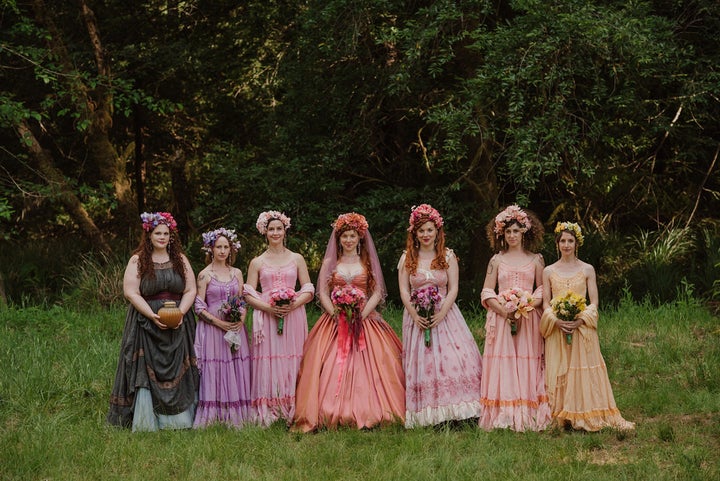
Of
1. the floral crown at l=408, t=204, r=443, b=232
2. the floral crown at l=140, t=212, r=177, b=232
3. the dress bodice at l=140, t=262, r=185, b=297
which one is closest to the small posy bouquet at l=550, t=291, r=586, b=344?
the floral crown at l=408, t=204, r=443, b=232

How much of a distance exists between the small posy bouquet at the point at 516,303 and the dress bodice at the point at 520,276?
0.14m

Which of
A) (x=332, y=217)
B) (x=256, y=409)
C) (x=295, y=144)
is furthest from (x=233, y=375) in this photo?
(x=295, y=144)

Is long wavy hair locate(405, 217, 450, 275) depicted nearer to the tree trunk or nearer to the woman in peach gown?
the woman in peach gown

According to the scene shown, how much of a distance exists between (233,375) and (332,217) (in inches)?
187

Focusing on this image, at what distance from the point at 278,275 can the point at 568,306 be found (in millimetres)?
2562

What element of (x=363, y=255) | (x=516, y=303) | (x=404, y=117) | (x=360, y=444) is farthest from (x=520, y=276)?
(x=404, y=117)

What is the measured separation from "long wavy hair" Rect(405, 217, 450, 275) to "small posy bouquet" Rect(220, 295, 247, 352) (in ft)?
4.95

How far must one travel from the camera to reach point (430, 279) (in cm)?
764

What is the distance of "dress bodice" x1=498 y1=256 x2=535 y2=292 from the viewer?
757cm

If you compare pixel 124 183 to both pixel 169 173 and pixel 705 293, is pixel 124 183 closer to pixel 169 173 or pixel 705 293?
pixel 169 173

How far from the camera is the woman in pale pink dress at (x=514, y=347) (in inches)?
289

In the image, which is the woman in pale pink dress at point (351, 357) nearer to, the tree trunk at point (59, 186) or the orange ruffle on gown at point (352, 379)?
the orange ruffle on gown at point (352, 379)

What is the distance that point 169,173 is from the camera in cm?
2041

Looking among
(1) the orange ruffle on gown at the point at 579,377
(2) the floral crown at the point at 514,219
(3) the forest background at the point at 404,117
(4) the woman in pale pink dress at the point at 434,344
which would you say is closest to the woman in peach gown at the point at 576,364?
(1) the orange ruffle on gown at the point at 579,377
